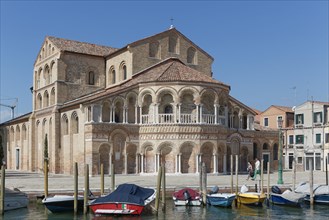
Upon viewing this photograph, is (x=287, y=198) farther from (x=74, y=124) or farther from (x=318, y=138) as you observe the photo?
(x=318, y=138)

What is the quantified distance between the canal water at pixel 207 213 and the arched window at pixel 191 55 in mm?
22174

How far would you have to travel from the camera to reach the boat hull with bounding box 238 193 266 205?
72.0 ft

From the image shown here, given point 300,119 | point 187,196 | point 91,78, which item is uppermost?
point 91,78

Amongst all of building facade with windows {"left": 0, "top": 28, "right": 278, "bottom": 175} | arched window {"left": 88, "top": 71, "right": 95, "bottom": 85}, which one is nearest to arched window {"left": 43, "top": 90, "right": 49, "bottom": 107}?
building facade with windows {"left": 0, "top": 28, "right": 278, "bottom": 175}

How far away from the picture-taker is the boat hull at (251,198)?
2194cm

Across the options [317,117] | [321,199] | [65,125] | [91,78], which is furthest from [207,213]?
[317,117]

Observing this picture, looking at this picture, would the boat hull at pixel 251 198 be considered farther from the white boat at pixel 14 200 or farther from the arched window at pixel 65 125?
the arched window at pixel 65 125

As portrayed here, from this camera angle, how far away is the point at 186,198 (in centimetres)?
2134

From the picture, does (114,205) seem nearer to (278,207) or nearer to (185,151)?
(278,207)

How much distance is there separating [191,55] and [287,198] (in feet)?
73.5

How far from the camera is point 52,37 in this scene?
43.7m

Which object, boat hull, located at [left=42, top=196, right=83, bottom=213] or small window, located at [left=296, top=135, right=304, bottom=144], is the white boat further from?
small window, located at [left=296, top=135, right=304, bottom=144]

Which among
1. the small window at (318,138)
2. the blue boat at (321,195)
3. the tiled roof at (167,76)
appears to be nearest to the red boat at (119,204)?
the blue boat at (321,195)

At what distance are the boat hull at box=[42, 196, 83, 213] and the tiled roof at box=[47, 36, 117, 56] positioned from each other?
2346 cm
